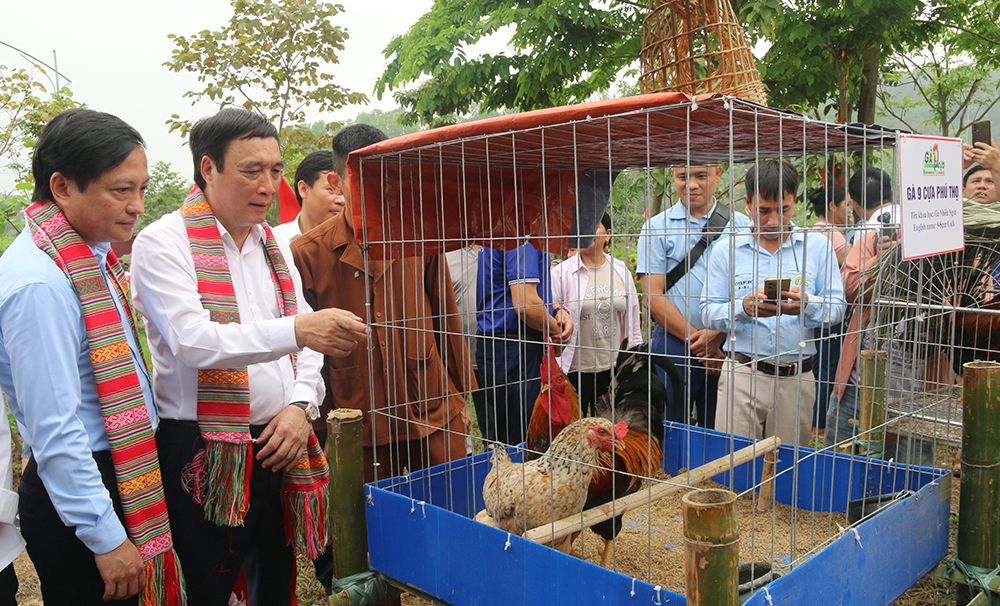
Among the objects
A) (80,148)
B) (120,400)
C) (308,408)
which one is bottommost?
(308,408)

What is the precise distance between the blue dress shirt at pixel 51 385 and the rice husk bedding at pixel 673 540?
5.08 ft

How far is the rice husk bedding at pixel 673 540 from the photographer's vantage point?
91.9 inches

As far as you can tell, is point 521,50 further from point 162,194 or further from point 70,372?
point 162,194

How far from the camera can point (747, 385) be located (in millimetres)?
3146

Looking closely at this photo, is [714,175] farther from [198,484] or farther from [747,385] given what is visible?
[198,484]

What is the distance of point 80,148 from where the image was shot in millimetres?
1654

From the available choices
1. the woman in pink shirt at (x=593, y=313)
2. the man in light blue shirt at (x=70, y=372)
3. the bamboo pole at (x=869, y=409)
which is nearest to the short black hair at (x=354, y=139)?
the man in light blue shirt at (x=70, y=372)

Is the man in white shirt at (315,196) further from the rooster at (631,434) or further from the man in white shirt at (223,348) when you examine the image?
the rooster at (631,434)

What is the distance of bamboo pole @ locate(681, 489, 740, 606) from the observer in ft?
4.38

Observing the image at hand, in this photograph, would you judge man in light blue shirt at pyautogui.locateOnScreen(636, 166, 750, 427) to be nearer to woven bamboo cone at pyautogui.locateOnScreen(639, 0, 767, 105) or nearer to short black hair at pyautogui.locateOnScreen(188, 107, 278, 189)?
woven bamboo cone at pyautogui.locateOnScreen(639, 0, 767, 105)

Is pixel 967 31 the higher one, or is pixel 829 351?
pixel 967 31

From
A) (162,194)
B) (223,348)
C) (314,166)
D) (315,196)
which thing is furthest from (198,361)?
(162,194)

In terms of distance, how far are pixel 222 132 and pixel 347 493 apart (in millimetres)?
1260

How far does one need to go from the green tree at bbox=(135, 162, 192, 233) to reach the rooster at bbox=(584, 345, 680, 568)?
913 centimetres
